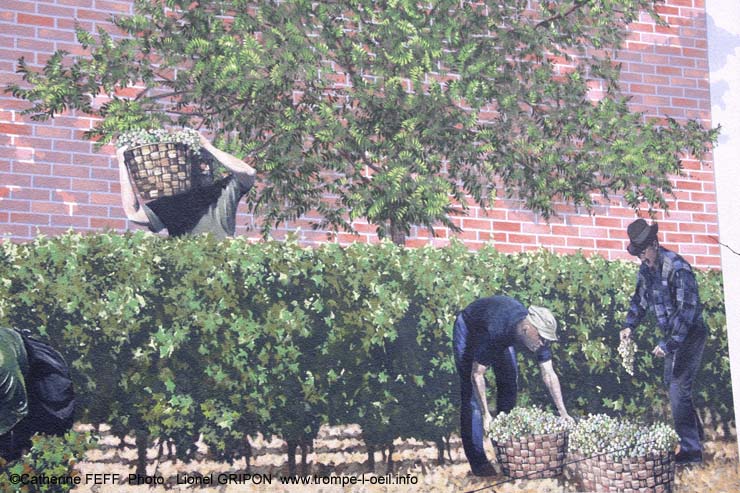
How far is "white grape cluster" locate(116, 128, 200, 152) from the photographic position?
5941 mm

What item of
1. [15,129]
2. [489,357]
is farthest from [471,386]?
A: [15,129]

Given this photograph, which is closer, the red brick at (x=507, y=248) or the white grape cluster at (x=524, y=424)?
Answer: the white grape cluster at (x=524, y=424)

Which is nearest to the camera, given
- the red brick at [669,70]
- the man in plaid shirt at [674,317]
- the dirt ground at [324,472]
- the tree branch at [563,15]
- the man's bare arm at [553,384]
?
the dirt ground at [324,472]

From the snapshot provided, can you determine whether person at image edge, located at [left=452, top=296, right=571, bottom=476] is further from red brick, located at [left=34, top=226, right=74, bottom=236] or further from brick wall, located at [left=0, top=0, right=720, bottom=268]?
red brick, located at [left=34, top=226, right=74, bottom=236]

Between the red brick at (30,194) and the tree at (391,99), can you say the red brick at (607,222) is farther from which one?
the red brick at (30,194)

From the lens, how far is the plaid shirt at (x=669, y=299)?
655cm

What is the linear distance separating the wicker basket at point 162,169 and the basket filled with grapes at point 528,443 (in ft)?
8.40

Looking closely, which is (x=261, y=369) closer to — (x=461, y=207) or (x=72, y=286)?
(x=72, y=286)

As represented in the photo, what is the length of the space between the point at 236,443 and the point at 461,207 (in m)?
2.34

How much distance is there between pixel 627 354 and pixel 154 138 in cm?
358

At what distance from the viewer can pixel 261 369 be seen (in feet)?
18.6

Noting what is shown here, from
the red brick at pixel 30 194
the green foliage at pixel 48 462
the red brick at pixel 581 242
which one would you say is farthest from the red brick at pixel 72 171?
the red brick at pixel 581 242

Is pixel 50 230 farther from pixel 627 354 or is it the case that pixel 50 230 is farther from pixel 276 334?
pixel 627 354

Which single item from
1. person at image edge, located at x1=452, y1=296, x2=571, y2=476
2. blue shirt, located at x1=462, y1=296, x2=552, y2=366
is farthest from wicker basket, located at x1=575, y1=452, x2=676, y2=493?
blue shirt, located at x1=462, y1=296, x2=552, y2=366
